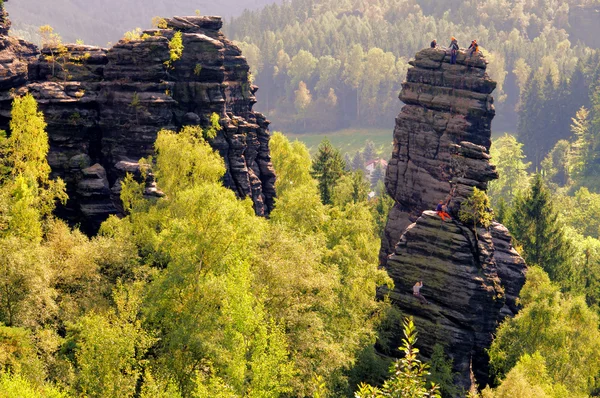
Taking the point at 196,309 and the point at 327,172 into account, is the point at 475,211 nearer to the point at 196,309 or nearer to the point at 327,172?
the point at 196,309

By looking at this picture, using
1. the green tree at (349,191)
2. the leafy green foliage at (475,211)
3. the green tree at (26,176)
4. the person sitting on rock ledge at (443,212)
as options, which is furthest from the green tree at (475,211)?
the green tree at (349,191)

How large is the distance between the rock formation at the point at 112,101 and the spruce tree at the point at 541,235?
4138 centimetres

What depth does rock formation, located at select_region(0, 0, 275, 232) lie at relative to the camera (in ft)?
225

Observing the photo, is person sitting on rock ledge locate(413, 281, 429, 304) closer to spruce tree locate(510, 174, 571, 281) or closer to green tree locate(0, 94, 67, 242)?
green tree locate(0, 94, 67, 242)

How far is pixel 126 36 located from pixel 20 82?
43.3 feet

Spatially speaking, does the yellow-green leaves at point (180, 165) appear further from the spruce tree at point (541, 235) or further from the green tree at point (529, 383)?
the spruce tree at point (541, 235)

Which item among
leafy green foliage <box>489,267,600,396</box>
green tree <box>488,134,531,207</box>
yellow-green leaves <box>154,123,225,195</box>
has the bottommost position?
green tree <box>488,134,531,207</box>

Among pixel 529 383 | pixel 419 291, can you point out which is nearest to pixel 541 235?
pixel 419 291

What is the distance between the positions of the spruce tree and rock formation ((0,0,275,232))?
41379mm

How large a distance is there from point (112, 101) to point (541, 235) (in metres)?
61.3

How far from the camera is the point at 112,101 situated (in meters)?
72.1

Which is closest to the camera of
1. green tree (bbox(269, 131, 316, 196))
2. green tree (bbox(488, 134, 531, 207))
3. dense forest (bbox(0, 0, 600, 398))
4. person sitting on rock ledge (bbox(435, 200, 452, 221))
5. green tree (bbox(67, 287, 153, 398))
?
green tree (bbox(67, 287, 153, 398))

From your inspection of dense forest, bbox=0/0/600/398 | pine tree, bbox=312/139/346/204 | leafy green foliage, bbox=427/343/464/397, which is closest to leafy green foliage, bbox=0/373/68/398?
dense forest, bbox=0/0/600/398

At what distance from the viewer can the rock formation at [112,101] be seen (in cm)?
6844
